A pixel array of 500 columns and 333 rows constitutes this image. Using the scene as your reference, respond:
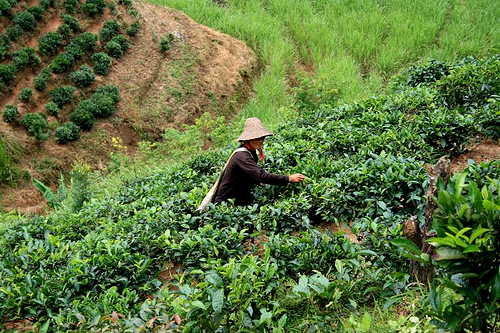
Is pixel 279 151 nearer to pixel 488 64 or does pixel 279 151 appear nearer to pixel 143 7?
pixel 488 64

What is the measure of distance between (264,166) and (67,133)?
4799mm

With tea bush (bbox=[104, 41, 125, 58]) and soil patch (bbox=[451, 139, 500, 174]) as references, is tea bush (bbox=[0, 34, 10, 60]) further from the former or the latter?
soil patch (bbox=[451, 139, 500, 174])

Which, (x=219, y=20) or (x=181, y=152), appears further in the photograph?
(x=219, y=20)

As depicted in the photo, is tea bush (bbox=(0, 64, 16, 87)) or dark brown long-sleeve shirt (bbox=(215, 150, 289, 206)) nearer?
dark brown long-sleeve shirt (bbox=(215, 150, 289, 206))

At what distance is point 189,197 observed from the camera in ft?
15.7

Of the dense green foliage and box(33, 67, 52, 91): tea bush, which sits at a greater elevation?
the dense green foliage

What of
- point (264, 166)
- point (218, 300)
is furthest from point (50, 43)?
point (218, 300)

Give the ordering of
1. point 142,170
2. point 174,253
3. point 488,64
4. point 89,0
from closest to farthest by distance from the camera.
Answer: point 174,253 < point 488,64 < point 142,170 < point 89,0

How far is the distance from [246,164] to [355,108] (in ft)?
8.93

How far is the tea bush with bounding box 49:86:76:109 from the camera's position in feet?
29.4

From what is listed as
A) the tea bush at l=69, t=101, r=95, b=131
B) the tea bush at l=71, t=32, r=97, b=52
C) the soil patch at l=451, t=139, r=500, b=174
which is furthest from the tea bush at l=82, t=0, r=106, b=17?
the soil patch at l=451, t=139, r=500, b=174

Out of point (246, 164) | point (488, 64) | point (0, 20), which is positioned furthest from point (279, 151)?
point (0, 20)

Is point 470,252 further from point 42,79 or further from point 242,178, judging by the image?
point 42,79

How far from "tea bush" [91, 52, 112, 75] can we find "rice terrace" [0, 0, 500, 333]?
4 cm
